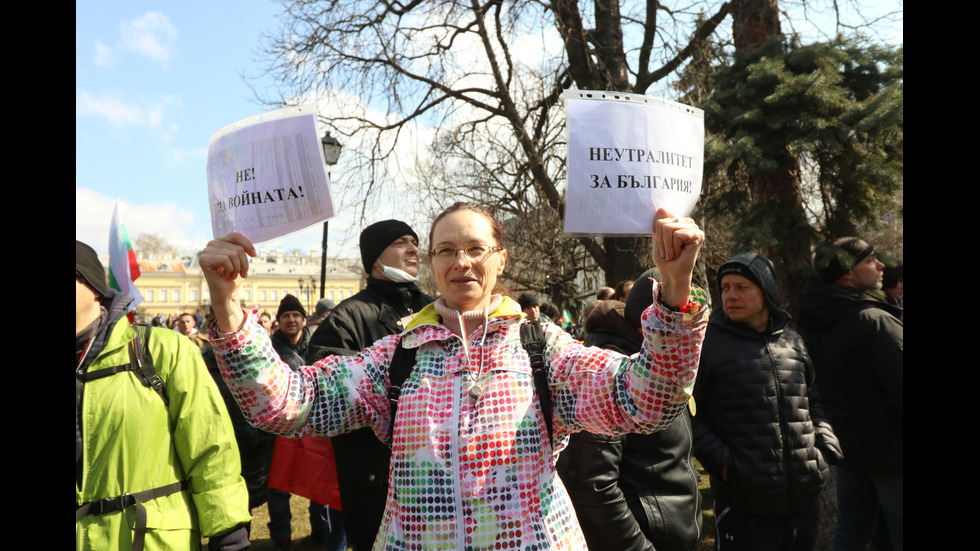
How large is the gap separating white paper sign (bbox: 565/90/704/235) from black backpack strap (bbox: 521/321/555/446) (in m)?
0.30

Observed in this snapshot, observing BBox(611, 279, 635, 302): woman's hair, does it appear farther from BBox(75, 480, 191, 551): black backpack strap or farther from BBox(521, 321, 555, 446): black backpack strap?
BBox(75, 480, 191, 551): black backpack strap

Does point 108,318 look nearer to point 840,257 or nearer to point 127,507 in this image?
point 127,507

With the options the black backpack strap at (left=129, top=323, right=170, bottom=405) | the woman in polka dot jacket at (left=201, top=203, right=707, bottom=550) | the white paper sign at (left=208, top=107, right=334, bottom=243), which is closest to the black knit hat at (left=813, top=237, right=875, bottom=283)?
the woman in polka dot jacket at (left=201, top=203, right=707, bottom=550)

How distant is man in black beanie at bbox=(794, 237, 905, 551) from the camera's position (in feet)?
12.2

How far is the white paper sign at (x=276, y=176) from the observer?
1948 mm

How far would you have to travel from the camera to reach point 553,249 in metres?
13.3

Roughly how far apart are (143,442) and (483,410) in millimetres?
1325

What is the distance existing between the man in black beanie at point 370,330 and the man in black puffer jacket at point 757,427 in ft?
4.87

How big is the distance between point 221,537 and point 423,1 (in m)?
11.3

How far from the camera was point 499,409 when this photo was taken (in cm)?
175

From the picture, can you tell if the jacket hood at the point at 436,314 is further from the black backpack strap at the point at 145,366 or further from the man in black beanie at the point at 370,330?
the black backpack strap at the point at 145,366

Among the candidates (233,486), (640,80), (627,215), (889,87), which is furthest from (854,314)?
(640,80)

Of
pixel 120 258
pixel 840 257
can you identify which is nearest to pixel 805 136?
pixel 840 257

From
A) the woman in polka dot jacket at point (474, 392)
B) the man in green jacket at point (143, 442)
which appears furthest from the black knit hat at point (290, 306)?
the woman in polka dot jacket at point (474, 392)
